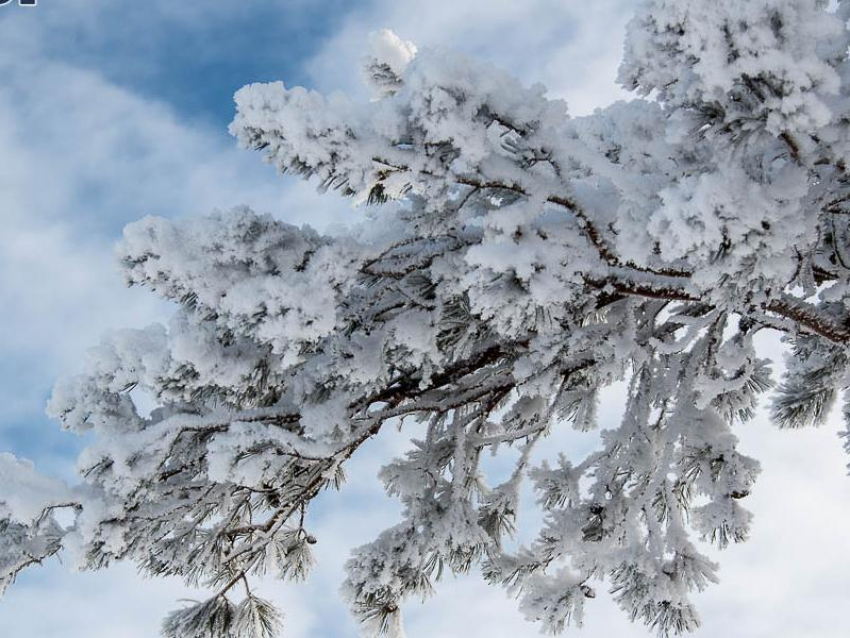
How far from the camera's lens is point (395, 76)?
453 centimetres

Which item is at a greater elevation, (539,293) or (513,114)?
(513,114)

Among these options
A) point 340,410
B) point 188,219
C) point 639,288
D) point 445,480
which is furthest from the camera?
point 445,480

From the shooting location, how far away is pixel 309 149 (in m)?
3.00

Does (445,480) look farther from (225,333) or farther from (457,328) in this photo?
(225,333)

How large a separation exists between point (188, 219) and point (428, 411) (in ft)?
7.14

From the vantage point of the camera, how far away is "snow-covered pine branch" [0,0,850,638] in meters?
2.75

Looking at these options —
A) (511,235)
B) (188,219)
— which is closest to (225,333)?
(188,219)

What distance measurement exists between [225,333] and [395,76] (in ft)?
5.65

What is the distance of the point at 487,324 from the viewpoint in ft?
14.6

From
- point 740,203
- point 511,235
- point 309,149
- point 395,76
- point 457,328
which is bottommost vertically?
point 740,203

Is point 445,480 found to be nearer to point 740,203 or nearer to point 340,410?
point 340,410

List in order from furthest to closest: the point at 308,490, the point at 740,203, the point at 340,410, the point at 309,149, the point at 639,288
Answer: the point at 308,490
the point at 340,410
the point at 639,288
the point at 309,149
the point at 740,203

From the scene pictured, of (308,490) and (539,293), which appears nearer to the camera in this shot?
(539,293)

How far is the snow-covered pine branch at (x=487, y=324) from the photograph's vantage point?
275 cm
